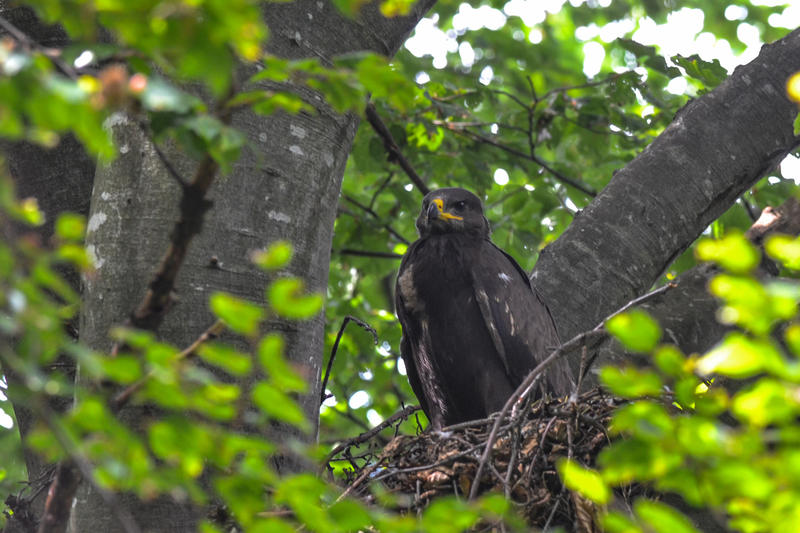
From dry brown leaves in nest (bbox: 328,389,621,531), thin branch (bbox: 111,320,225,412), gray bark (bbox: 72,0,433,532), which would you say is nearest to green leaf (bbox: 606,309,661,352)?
thin branch (bbox: 111,320,225,412)

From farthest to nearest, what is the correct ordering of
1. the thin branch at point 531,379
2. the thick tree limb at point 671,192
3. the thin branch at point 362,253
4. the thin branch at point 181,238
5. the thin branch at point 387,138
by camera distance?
the thin branch at point 362,253 → the thin branch at point 387,138 → the thick tree limb at point 671,192 → the thin branch at point 531,379 → the thin branch at point 181,238

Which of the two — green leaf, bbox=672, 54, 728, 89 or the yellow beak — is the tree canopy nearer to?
green leaf, bbox=672, 54, 728, 89

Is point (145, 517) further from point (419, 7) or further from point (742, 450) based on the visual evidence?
point (419, 7)

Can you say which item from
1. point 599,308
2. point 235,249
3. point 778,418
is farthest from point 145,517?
point 599,308

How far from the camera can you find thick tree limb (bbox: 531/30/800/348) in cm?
403

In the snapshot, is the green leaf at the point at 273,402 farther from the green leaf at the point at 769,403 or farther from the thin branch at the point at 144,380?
the green leaf at the point at 769,403

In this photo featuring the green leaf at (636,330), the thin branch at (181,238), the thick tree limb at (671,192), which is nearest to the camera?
the green leaf at (636,330)

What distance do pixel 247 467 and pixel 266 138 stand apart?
1.64 m

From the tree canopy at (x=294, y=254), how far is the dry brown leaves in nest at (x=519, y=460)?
104 mm

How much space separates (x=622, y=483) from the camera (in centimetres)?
269

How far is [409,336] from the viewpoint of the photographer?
4.72 metres

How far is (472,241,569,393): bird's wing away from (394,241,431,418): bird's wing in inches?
15.1

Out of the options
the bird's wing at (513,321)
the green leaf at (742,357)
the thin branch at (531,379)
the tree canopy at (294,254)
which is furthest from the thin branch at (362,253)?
the green leaf at (742,357)

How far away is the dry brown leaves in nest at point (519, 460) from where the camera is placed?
2629 mm
